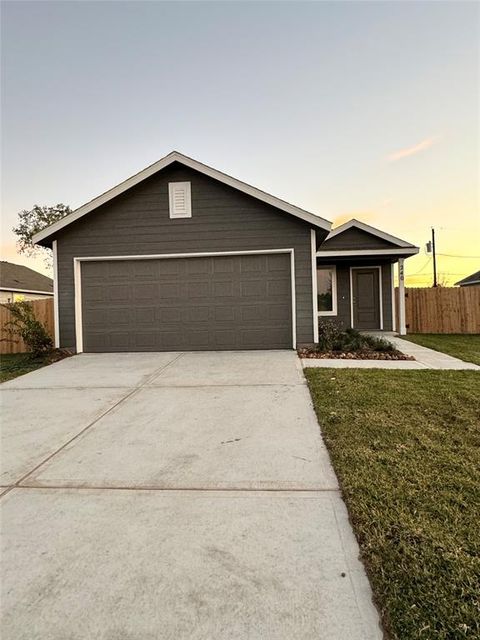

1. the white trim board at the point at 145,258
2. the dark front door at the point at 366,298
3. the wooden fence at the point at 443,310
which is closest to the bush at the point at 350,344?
the white trim board at the point at 145,258

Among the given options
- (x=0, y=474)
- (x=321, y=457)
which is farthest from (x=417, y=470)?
(x=0, y=474)

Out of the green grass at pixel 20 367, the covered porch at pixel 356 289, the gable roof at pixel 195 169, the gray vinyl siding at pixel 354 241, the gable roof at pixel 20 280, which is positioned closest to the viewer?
the green grass at pixel 20 367

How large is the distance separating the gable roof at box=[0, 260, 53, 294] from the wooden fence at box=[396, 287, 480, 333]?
21306 mm

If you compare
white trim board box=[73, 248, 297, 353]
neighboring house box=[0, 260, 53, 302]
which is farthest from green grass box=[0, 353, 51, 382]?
neighboring house box=[0, 260, 53, 302]

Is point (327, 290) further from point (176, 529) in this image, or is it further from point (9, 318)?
point (176, 529)

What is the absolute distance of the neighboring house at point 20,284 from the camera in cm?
2184

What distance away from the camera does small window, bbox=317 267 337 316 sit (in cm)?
1344

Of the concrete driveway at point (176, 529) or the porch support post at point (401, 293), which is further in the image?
the porch support post at point (401, 293)

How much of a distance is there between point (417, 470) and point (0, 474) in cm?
328

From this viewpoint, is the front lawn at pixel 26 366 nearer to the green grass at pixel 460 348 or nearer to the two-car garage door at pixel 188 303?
the two-car garage door at pixel 188 303

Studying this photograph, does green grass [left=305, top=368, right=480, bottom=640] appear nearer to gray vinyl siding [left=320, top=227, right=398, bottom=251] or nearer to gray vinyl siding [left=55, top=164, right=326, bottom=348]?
gray vinyl siding [left=55, top=164, right=326, bottom=348]

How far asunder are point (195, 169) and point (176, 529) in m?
8.11

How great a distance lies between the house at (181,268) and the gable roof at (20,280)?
607 inches

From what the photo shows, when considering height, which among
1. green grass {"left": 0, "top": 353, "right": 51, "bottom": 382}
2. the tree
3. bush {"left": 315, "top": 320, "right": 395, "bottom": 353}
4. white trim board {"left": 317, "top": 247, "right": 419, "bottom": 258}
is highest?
the tree
